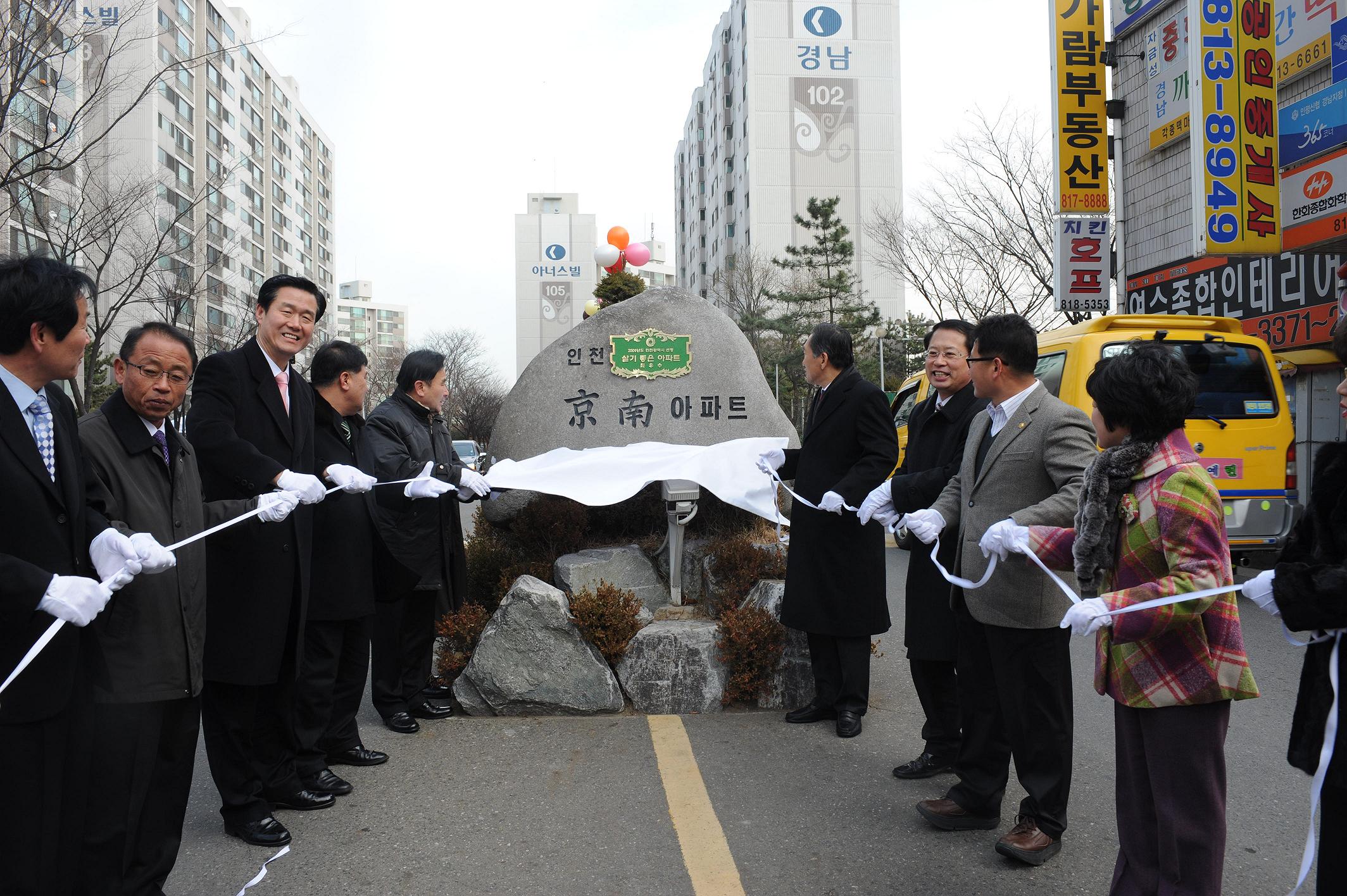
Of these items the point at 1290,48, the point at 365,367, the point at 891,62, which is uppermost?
the point at 891,62

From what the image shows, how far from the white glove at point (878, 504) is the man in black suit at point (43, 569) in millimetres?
2766

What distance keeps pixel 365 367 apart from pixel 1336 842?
13.3 ft

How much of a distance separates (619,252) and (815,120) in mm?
35594

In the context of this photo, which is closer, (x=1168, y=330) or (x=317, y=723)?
(x=317, y=723)

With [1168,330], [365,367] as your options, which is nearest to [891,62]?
[1168,330]

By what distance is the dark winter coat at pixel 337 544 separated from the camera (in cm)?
391

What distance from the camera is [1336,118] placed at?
9727mm

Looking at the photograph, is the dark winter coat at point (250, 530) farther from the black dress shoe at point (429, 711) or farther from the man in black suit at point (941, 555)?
the man in black suit at point (941, 555)

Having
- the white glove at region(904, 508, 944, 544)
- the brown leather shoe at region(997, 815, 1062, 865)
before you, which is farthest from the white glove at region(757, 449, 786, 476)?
the brown leather shoe at region(997, 815, 1062, 865)

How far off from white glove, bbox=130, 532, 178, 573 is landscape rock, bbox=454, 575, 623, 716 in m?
2.42

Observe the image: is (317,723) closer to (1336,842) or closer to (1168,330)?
(1336,842)

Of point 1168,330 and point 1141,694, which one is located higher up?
point 1168,330

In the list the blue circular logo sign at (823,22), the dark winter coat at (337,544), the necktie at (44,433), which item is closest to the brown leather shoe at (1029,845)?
the dark winter coat at (337,544)

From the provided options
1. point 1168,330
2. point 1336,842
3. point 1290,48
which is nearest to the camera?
point 1336,842
